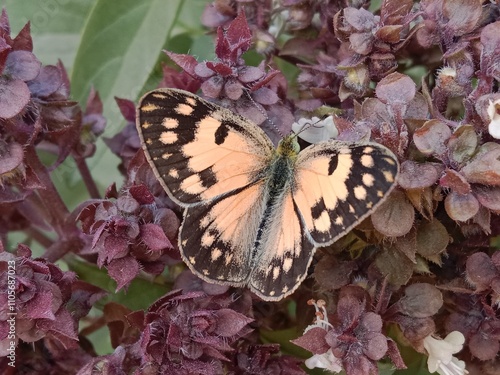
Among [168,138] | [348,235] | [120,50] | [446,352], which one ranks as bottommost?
[446,352]

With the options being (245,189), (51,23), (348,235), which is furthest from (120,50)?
(348,235)

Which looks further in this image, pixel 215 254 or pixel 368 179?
pixel 215 254

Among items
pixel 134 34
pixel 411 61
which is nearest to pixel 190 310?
pixel 411 61

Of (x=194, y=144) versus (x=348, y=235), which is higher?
(x=194, y=144)

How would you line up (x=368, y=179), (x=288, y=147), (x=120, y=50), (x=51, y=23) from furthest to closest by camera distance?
(x=51, y=23) < (x=120, y=50) < (x=288, y=147) < (x=368, y=179)

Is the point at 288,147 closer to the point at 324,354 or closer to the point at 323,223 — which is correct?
the point at 323,223

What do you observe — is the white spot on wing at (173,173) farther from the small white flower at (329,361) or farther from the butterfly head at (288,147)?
the small white flower at (329,361)

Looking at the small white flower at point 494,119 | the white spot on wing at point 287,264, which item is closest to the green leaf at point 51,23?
the white spot on wing at point 287,264
